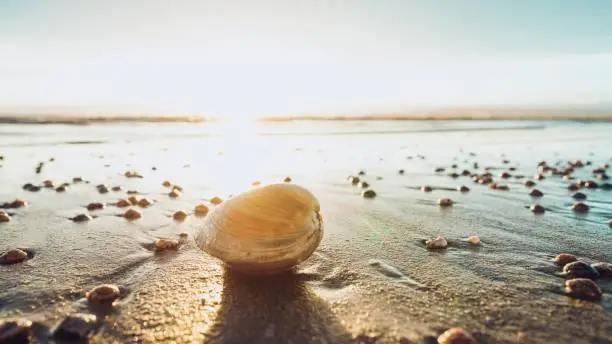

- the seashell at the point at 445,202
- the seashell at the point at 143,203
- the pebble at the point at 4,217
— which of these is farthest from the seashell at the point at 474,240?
the pebble at the point at 4,217

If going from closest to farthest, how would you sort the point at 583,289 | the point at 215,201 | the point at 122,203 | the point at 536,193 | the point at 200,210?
the point at 583,289 < the point at 200,210 < the point at 122,203 < the point at 215,201 < the point at 536,193

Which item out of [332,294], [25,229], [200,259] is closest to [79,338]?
[200,259]

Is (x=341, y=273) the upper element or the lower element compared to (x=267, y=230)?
lower

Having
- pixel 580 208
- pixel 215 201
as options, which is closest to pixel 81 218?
pixel 215 201

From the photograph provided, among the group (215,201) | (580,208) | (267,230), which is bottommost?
(215,201)

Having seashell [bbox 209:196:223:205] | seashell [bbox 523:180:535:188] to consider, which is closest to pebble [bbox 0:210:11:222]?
seashell [bbox 209:196:223:205]

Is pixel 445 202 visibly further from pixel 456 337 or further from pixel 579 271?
pixel 456 337
